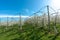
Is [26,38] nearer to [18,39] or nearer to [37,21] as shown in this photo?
[18,39]

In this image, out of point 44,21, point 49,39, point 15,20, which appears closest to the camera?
point 49,39

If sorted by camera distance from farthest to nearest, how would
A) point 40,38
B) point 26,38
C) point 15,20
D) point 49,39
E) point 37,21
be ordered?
1. point 15,20
2. point 37,21
3. point 26,38
4. point 40,38
5. point 49,39

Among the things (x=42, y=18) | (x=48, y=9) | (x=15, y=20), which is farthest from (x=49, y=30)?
(x=15, y=20)

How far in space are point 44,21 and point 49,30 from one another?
3740 millimetres

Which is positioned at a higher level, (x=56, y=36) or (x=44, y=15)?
(x=44, y=15)

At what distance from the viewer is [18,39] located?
631 inches

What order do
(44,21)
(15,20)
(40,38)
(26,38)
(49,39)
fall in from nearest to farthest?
(49,39) → (40,38) → (26,38) → (44,21) → (15,20)

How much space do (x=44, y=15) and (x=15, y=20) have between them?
13.0m

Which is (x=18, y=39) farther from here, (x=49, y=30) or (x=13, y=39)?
(x=49, y=30)

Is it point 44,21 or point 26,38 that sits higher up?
point 44,21

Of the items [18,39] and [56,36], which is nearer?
[56,36]

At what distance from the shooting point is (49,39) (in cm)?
1352

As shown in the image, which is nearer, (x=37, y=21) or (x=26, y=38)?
(x=26, y=38)

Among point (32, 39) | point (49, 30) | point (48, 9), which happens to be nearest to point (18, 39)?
point (32, 39)
